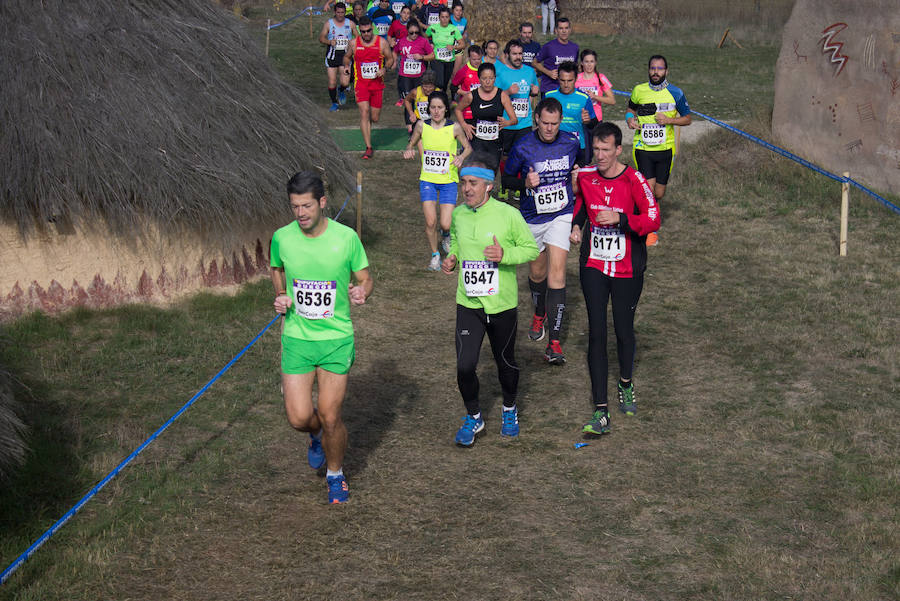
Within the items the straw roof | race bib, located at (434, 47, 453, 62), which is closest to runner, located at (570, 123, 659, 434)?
the straw roof

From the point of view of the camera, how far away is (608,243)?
682cm

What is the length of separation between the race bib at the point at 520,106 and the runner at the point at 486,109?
2.10 ft

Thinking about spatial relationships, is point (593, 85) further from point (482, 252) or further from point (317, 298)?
point (317, 298)

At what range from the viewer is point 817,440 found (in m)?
6.89

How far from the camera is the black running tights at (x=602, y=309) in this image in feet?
22.7

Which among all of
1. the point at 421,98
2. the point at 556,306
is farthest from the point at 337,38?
the point at 556,306

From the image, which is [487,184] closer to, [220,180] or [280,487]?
[280,487]

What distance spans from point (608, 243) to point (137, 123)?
485 cm

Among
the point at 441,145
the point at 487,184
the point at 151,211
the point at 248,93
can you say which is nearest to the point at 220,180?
the point at 151,211

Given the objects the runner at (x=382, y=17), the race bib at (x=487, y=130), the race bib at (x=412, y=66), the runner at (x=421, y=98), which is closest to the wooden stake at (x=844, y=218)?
the race bib at (x=487, y=130)

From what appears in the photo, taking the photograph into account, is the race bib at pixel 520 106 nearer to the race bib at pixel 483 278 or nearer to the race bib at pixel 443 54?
the race bib at pixel 443 54

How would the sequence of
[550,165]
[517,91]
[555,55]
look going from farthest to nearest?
[555,55] → [517,91] → [550,165]

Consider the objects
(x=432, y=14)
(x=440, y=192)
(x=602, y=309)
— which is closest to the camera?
(x=602, y=309)

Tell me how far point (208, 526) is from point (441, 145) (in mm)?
5379
